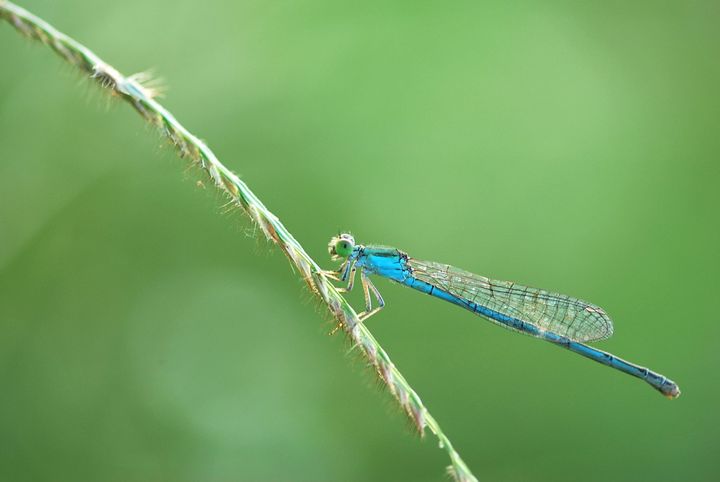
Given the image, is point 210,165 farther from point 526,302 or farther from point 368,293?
point 526,302

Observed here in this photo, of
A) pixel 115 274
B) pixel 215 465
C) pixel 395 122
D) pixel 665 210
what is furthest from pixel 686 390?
pixel 115 274

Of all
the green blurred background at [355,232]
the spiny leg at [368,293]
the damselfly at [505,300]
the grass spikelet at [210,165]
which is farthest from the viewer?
the green blurred background at [355,232]

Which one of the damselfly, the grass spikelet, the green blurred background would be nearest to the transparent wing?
the damselfly

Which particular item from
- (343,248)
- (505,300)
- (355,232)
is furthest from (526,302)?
(355,232)

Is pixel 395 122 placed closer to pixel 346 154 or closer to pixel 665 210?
pixel 346 154

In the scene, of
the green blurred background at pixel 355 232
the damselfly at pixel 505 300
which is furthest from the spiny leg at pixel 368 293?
the green blurred background at pixel 355 232

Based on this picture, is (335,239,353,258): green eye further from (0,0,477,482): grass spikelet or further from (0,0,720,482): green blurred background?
(0,0,477,482): grass spikelet

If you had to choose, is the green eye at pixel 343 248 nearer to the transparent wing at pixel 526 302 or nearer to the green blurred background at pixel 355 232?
the transparent wing at pixel 526 302
